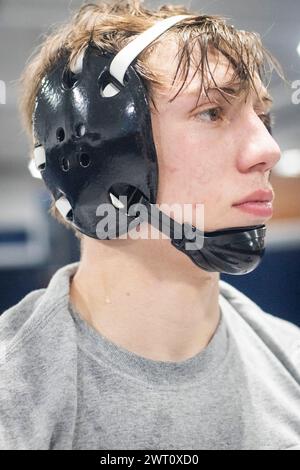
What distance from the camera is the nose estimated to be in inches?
26.0

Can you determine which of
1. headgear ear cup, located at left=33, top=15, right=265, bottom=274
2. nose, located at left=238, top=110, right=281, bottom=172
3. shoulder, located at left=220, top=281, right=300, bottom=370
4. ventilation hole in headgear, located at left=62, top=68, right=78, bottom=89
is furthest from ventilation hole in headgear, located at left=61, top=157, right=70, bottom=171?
shoulder, located at left=220, top=281, right=300, bottom=370

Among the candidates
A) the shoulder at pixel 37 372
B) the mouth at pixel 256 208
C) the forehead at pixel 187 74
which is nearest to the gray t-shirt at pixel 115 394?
the shoulder at pixel 37 372

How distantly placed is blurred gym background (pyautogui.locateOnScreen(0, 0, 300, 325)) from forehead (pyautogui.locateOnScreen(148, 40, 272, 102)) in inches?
8.1

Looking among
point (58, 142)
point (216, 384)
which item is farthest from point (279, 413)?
point (58, 142)

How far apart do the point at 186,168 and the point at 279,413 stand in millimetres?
422

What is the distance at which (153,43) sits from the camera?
67cm

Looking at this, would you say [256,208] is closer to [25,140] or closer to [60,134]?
[60,134]

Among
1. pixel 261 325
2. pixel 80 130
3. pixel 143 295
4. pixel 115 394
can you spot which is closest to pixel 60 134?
pixel 80 130

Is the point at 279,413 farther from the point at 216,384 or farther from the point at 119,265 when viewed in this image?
the point at 119,265

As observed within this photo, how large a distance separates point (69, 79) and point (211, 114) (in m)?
0.21

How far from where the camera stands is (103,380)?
2.27ft

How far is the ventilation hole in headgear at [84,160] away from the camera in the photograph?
2.13ft

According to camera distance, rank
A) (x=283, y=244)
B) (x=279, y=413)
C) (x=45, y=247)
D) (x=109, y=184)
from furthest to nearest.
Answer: (x=283, y=244), (x=45, y=247), (x=279, y=413), (x=109, y=184)
